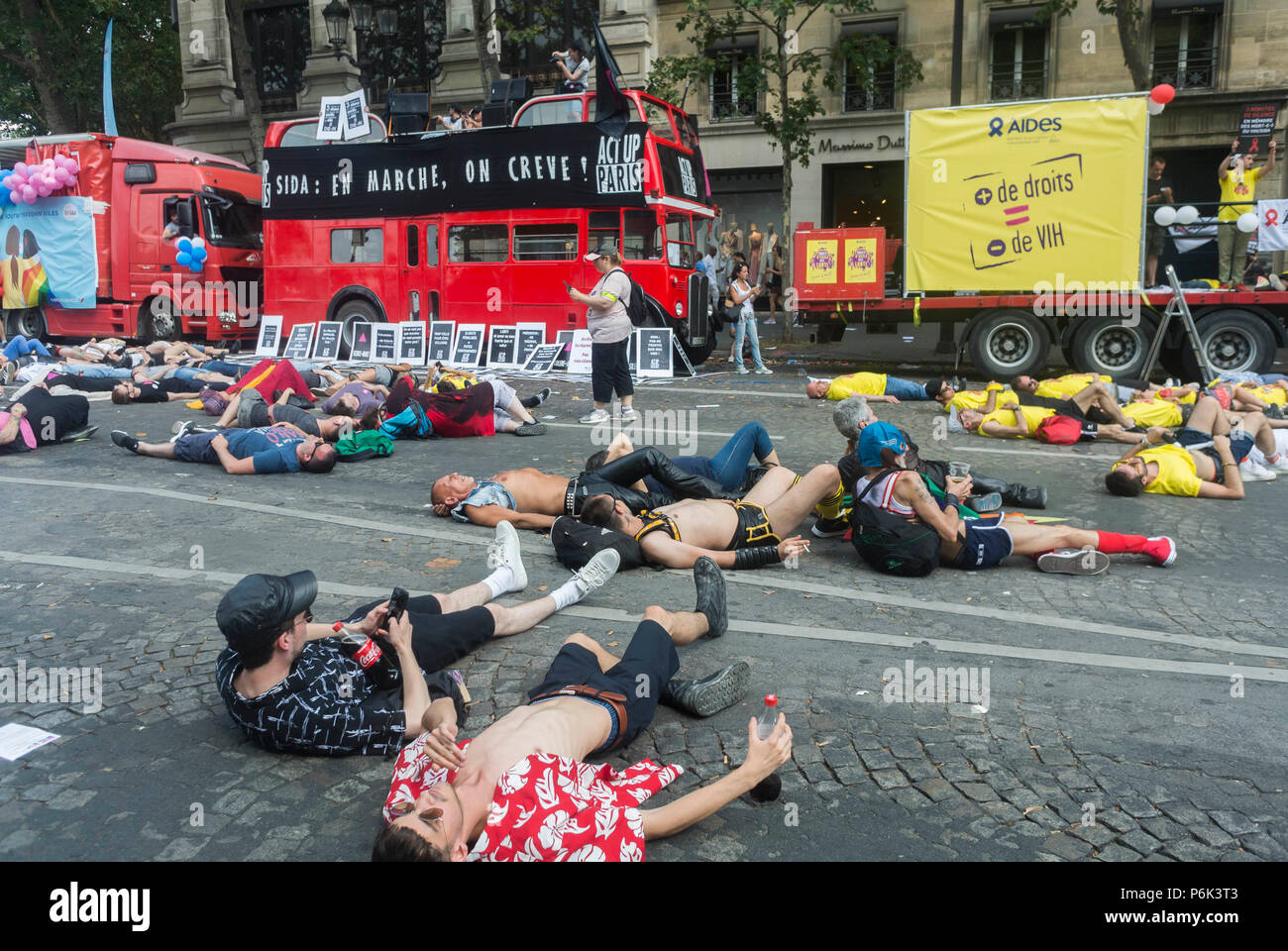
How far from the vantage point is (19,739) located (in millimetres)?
4012

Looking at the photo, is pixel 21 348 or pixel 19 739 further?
pixel 21 348

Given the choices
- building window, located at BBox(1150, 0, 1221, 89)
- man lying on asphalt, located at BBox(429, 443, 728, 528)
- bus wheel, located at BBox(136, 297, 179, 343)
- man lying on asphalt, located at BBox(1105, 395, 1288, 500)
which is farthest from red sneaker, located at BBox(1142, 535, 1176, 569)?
building window, located at BBox(1150, 0, 1221, 89)

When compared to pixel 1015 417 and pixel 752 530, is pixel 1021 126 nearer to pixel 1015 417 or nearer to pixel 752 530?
pixel 1015 417

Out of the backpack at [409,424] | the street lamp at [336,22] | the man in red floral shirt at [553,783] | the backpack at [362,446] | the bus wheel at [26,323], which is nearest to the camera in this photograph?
the man in red floral shirt at [553,783]

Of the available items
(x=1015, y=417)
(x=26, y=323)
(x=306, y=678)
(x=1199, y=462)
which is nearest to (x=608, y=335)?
(x=1015, y=417)

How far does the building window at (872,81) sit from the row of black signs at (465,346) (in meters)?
12.1

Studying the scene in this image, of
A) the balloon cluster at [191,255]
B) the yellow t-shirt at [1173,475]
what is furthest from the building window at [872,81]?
the yellow t-shirt at [1173,475]

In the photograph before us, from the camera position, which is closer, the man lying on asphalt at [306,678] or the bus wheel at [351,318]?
the man lying on asphalt at [306,678]

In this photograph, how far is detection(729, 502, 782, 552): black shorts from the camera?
6305 mm

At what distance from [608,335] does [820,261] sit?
15.9ft

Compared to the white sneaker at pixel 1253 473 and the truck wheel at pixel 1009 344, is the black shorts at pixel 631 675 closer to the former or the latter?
the white sneaker at pixel 1253 473

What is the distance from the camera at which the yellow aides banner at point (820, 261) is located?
14.8 m
